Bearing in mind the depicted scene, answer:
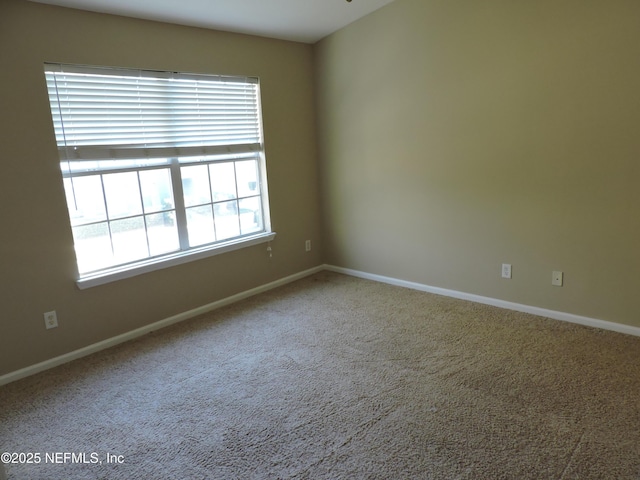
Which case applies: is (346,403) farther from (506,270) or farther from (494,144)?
(494,144)

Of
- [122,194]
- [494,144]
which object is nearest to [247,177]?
[122,194]

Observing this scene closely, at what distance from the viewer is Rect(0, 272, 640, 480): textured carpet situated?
6.27 feet

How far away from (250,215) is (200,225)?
0.56 meters

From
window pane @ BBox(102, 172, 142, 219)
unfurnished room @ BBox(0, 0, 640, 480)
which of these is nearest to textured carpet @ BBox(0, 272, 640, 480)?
unfurnished room @ BBox(0, 0, 640, 480)

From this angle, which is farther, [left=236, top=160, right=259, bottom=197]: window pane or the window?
[left=236, top=160, right=259, bottom=197]: window pane

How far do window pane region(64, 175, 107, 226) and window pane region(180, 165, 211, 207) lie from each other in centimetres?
67

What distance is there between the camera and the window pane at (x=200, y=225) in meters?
3.64

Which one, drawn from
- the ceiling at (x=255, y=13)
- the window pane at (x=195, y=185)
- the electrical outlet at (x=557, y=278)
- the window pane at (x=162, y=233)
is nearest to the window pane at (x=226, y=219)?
the window pane at (x=195, y=185)

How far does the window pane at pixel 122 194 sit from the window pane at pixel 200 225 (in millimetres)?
457

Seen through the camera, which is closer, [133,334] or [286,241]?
[133,334]

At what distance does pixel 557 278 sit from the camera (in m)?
3.18

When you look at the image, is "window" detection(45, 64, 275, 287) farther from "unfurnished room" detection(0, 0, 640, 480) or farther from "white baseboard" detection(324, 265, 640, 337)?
"white baseboard" detection(324, 265, 640, 337)

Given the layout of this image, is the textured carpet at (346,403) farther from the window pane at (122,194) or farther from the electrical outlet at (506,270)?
the window pane at (122,194)

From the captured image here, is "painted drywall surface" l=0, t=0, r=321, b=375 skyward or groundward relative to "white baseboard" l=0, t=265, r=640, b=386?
skyward
